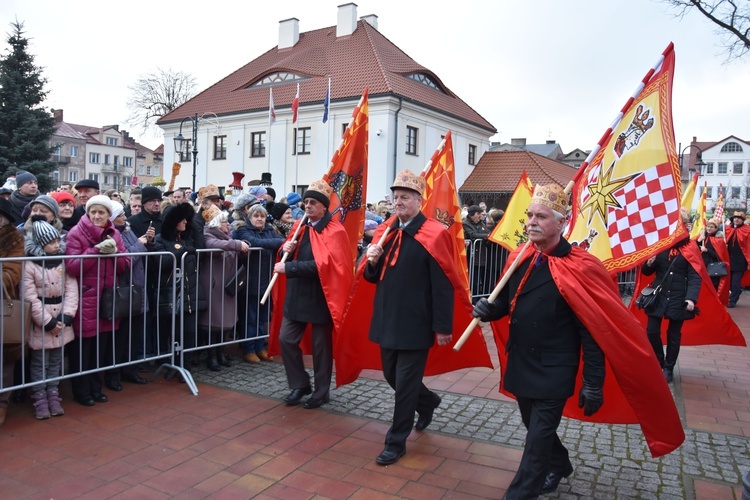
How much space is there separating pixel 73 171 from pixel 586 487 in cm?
8827

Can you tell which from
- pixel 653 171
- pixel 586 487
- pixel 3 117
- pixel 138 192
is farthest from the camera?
pixel 3 117

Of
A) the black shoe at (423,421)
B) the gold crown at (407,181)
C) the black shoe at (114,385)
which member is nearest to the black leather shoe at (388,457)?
the black shoe at (423,421)

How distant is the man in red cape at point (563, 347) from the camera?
3.33 metres

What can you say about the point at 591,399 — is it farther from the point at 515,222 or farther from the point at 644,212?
the point at 515,222

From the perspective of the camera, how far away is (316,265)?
17.4 feet

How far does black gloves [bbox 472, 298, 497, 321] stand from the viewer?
364cm

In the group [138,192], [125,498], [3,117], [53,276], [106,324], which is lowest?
[125,498]

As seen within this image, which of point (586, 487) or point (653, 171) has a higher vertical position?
point (653, 171)

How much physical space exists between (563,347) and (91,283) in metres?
4.04

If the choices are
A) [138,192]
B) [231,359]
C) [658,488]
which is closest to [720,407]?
[658,488]

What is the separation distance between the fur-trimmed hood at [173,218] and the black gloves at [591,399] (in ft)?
14.1

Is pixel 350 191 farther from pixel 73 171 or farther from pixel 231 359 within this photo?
pixel 73 171

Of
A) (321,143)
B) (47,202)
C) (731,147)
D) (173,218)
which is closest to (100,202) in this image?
(47,202)

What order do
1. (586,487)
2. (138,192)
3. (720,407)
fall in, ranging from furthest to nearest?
(138,192) → (720,407) → (586,487)
